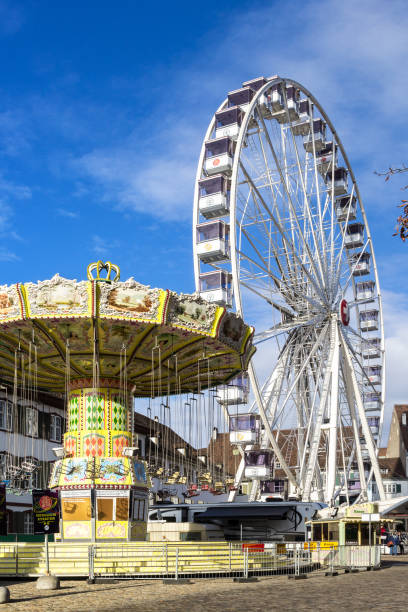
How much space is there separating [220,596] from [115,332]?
29.6 ft

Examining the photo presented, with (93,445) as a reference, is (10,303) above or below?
above

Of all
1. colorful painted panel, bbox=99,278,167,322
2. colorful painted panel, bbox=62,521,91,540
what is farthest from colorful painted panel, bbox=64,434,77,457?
colorful painted panel, bbox=99,278,167,322

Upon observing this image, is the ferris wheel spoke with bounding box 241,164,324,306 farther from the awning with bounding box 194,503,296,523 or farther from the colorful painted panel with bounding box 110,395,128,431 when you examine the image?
the colorful painted panel with bounding box 110,395,128,431

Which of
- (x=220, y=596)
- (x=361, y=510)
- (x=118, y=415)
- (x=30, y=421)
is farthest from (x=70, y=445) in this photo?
(x=30, y=421)

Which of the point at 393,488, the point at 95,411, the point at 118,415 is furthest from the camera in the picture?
the point at 393,488

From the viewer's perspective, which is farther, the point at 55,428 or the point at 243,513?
the point at 55,428

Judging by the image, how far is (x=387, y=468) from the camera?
75.9 meters

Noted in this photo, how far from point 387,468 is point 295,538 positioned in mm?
42165

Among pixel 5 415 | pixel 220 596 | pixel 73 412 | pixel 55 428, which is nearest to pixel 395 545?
pixel 55 428

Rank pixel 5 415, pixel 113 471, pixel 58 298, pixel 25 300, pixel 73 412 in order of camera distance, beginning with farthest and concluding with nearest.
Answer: pixel 5 415
pixel 73 412
pixel 113 471
pixel 25 300
pixel 58 298

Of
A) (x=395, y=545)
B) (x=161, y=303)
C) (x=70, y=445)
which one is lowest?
(x=395, y=545)

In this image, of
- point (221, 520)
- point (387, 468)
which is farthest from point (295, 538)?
point (387, 468)

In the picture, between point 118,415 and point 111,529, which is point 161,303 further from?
point 111,529

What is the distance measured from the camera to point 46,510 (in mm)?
24281
